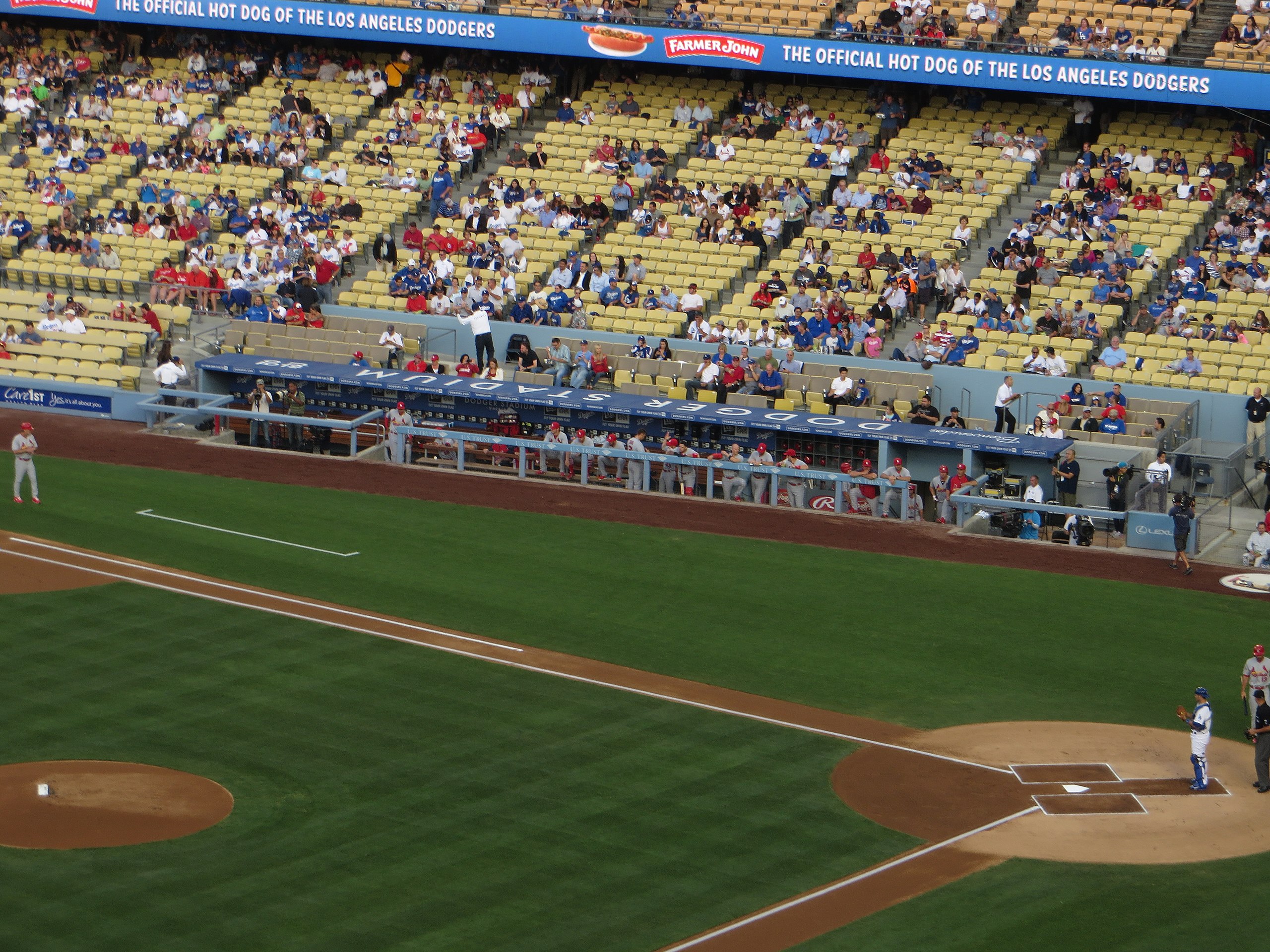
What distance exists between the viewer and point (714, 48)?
40.2 meters

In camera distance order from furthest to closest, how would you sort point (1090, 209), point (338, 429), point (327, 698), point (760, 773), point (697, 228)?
point (697, 228) → point (1090, 209) → point (338, 429) → point (327, 698) → point (760, 773)

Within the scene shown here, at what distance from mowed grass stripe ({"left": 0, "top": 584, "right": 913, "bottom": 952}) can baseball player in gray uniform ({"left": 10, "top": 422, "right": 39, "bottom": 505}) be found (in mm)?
4898

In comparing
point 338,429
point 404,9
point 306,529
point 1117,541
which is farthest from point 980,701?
point 404,9

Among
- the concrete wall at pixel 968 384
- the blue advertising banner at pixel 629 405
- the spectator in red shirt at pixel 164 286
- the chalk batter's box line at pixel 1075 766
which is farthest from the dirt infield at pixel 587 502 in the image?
the chalk batter's box line at pixel 1075 766

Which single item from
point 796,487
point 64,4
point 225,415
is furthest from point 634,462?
point 64,4

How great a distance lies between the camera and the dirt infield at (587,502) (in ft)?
90.6

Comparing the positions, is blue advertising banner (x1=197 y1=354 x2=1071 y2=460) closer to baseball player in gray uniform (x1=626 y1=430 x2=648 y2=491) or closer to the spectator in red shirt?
baseball player in gray uniform (x1=626 y1=430 x2=648 y2=491)

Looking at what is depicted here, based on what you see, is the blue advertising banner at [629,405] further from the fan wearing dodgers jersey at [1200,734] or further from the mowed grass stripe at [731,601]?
the fan wearing dodgers jersey at [1200,734]

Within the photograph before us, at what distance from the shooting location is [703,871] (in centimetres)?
1688

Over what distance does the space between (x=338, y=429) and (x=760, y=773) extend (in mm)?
16757

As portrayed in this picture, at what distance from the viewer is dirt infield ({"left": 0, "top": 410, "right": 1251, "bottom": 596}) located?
90.6 ft

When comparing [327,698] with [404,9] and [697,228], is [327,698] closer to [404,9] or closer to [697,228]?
[697,228]

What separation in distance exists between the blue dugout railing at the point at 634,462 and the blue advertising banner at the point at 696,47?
→ 11852mm

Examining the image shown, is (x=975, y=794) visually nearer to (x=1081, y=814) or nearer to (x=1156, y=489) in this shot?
(x=1081, y=814)
